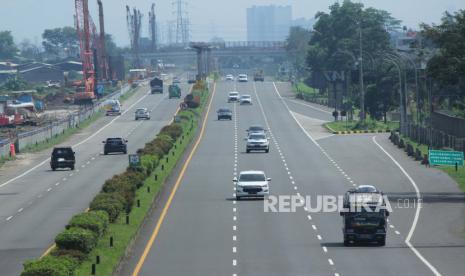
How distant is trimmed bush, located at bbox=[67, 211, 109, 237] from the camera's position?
4375cm

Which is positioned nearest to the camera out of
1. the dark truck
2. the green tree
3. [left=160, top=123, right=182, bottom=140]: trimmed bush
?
the dark truck

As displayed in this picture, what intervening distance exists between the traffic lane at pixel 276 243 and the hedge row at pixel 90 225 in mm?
5113

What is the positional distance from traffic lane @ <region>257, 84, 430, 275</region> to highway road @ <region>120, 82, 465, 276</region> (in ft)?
0.17

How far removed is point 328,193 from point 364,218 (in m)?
22.7

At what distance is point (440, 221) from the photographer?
5472cm

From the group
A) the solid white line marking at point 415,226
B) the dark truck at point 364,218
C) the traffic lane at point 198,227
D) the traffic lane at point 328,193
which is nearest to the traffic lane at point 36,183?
the traffic lane at point 198,227

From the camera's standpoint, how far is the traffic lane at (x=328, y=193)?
132ft

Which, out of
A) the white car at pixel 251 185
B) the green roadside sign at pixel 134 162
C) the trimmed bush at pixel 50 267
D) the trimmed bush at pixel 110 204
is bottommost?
the white car at pixel 251 185

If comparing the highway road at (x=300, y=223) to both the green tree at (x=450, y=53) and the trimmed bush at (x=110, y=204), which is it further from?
the green tree at (x=450, y=53)

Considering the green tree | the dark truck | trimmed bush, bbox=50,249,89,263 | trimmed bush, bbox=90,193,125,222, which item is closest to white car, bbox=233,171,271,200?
trimmed bush, bbox=90,193,125,222

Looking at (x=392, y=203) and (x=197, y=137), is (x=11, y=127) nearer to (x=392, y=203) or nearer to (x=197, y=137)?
(x=197, y=137)

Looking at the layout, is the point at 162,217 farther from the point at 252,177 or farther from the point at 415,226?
the point at 415,226

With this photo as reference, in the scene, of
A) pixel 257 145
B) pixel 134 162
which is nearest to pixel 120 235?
pixel 134 162

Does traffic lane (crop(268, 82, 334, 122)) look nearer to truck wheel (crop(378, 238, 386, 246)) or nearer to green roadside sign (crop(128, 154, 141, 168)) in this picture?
green roadside sign (crop(128, 154, 141, 168))
